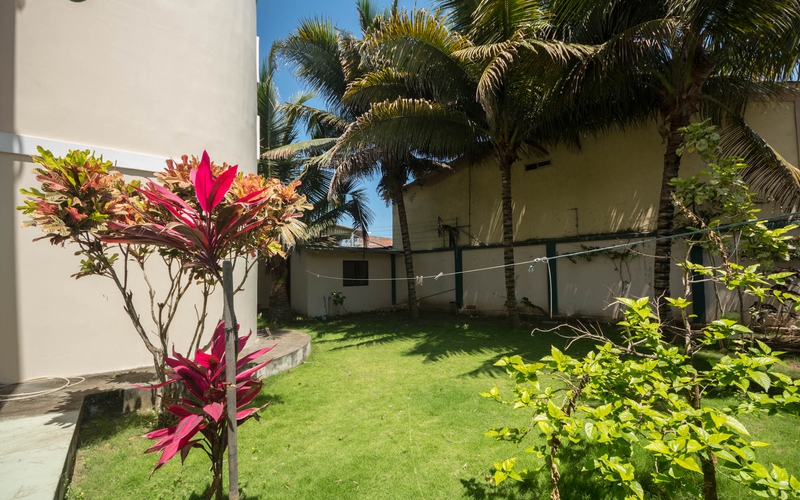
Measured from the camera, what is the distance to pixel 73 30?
489 centimetres

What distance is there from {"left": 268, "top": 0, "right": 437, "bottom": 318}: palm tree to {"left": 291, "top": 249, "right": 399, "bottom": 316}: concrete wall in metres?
2.86

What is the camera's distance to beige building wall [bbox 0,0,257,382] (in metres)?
4.58

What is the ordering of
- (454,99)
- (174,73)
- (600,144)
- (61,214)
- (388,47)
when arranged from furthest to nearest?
(600,144), (454,99), (388,47), (174,73), (61,214)

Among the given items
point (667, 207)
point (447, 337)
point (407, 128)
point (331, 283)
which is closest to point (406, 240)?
point (331, 283)

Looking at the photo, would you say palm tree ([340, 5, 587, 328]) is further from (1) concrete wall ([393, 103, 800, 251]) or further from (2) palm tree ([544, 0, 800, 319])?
(1) concrete wall ([393, 103, 800, 251])

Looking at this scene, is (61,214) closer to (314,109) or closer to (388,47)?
(388,47)

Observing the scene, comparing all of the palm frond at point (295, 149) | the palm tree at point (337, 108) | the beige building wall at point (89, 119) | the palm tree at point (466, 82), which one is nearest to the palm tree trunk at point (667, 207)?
the palm tree at point (466, 82)

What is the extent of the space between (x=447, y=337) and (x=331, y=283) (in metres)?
5.88

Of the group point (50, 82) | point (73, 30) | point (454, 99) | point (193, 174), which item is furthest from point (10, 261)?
point (454, 99)

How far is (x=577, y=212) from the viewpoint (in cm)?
1021

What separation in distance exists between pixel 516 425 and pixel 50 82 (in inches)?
280

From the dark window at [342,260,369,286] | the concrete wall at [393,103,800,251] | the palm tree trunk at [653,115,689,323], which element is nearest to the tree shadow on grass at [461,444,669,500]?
the palm tree trunk at [653,115,689,323]

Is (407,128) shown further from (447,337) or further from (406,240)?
(447,337)

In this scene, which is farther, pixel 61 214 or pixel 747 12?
pixel 747 12
